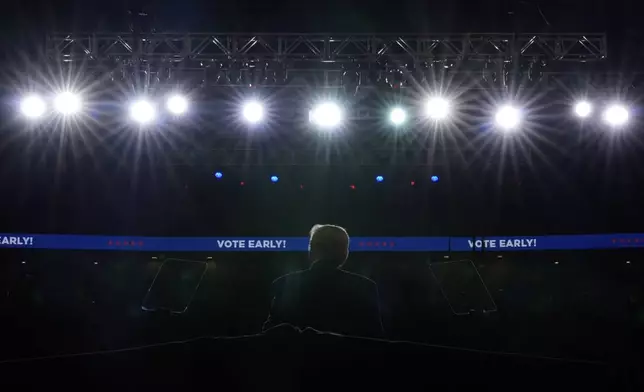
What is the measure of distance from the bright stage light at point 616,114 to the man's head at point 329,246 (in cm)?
595

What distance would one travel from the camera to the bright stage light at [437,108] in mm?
6625

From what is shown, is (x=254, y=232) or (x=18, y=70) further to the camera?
(x=254, y=232)

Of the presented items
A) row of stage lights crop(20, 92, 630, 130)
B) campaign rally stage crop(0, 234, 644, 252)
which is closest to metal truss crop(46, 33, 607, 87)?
row of stage lights crop(20, 92, 630, 130)

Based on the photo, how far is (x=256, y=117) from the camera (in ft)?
23.2

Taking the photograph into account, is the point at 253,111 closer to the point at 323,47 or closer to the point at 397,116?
the point at 323,47

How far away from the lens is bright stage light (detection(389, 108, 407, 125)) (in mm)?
6898

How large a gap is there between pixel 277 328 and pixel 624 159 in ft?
28.6

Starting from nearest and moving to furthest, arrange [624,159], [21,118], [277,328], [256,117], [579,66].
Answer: [277,328]
[579,66]
[256,117]
[21,118]
[624,159]

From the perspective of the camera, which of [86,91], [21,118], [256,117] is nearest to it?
[86,91]

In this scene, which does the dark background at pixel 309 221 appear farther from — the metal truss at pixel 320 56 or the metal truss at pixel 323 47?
the metal truss at pixel 323 47

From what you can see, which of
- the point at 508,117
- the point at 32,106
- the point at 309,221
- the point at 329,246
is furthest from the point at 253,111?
the point at 329,246

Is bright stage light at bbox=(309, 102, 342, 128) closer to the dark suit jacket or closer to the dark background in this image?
the dark background

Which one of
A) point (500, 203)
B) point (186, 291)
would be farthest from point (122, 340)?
point (500, 203)

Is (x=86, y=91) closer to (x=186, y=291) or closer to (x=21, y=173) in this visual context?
(x=21, y=173)
